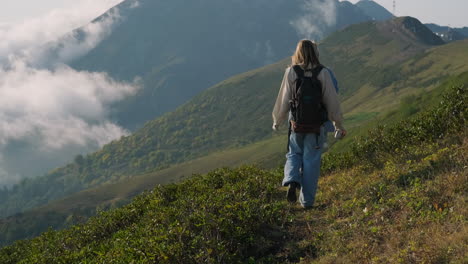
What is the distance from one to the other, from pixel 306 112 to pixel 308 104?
17 centimetres

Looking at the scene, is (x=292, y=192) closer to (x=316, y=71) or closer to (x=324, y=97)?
(x=324, y=97)

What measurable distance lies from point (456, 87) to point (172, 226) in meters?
8.28

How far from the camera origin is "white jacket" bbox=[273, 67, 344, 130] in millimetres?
7820

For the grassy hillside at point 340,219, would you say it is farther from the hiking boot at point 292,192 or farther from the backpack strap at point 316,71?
the backpack strap at point 316,71

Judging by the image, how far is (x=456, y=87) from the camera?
10.2 meters

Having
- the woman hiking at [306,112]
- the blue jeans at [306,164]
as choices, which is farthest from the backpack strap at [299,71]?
the blue jeans at [306,164]

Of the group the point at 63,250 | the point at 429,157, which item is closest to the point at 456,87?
the point at 429,157

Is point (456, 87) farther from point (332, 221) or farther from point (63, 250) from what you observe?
point (63, 250)

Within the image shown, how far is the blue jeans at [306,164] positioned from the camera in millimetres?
8070

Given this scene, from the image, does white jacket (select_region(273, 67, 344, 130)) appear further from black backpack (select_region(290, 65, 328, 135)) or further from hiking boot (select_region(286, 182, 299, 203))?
hiking boot (select_region(286, 182, 299, 203))

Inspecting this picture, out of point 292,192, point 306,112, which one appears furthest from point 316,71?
point 292,192

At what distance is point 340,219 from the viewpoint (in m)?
6.91

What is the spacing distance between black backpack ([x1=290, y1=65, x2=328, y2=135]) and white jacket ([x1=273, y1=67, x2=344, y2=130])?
0.09 metres

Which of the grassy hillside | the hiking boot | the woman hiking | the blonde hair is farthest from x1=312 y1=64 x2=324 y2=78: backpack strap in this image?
the grassy hillside
